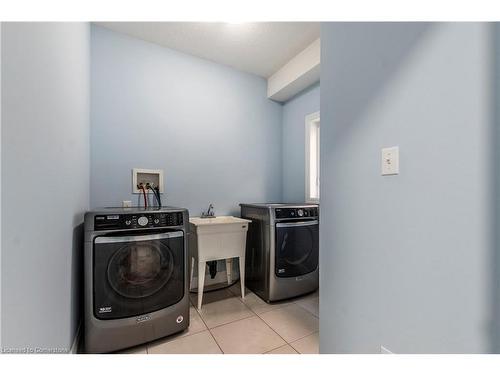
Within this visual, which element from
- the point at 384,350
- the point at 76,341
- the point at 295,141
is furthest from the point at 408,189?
the point at 295,141

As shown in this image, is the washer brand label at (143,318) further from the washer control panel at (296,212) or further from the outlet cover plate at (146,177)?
the washer control panel at (296,212)

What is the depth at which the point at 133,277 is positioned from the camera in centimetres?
140

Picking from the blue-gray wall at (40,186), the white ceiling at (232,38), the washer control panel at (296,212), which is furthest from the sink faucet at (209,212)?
the white ceiling at (232,38)

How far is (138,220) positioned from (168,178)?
0.89m

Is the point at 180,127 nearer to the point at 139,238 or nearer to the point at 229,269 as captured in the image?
the point at 139,238

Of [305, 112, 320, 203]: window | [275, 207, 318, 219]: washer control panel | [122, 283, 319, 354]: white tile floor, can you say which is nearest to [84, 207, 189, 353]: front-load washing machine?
[122, 283, 319, 354]: white tile floor

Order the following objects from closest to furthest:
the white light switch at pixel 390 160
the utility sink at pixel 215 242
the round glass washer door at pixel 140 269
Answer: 1. the white light switch at pixel 390 160
2. the round glass washer door at pixel 140 269
3. the utility sink at pixel 215 242

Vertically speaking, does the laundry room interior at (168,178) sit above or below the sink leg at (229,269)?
above

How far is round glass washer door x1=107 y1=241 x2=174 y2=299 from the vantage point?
1344mm

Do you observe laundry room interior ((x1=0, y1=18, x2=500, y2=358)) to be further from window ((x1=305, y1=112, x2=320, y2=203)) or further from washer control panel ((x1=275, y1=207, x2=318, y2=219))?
window ((x1=305, y1=112, x2=320, y2=203))

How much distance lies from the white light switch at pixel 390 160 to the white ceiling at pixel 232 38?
168 centimetres

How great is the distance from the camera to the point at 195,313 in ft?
6.05

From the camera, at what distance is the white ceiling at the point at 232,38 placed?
1.94 m
